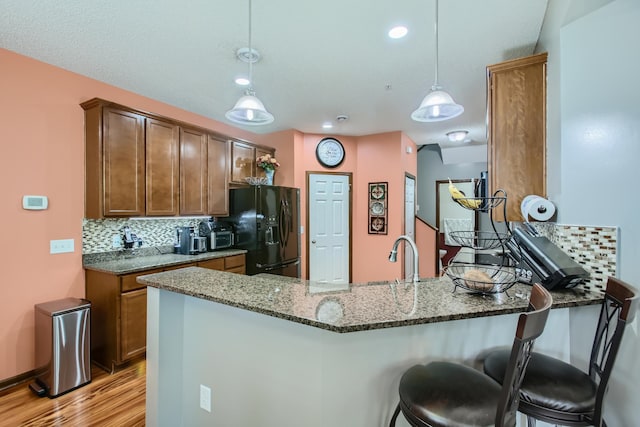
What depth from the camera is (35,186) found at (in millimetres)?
2498

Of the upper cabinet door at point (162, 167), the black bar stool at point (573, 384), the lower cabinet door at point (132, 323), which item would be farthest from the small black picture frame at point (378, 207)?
the black bar stool at point (573, 384)

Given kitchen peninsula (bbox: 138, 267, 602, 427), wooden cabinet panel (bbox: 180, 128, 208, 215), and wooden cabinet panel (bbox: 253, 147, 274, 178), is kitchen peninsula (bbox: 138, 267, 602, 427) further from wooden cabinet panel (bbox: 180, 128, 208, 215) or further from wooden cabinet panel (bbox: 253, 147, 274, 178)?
wooden cabinet panel (bbox: 253, 147, 274, 178)

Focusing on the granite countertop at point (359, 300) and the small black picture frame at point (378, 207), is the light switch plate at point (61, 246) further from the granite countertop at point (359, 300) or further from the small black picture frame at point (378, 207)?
the small black picture frame at point (378, 207)

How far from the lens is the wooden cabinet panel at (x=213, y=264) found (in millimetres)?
3200

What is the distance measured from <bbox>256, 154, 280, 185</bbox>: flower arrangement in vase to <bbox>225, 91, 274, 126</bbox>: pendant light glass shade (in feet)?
7.02

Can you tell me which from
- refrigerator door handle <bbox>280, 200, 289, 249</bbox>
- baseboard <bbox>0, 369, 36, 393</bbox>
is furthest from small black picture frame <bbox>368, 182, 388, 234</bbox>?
baseboard <bbox>0, 369, 36, 393</bbox>

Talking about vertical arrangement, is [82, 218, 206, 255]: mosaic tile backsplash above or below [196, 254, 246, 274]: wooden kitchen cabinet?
above

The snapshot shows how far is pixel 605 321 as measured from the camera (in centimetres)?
121

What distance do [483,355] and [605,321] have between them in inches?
19.5

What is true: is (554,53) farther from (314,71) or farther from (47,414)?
(47,414)

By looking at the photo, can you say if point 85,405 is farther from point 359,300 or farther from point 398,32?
point 398,32

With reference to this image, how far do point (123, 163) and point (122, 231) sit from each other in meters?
0.76

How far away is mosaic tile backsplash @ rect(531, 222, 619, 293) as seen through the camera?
4.54 ft

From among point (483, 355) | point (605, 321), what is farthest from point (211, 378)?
point (605, 321)
